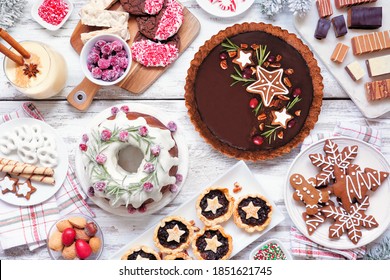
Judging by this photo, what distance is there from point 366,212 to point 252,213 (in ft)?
1.70

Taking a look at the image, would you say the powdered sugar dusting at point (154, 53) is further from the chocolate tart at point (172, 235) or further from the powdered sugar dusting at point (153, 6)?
the chocolate tart at point (172, 235)

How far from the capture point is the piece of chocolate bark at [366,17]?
8.20 feet

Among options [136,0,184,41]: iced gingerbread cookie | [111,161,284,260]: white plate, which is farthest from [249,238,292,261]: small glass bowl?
[136,0,184,41]: iced gingerbread cookie

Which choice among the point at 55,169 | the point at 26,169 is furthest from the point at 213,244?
the point at 26,169

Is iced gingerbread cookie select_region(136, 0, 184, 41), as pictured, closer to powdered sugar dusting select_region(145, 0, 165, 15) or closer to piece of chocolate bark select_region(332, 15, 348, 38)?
powdered sugar dusting select_region(145, 0, 165, 15)

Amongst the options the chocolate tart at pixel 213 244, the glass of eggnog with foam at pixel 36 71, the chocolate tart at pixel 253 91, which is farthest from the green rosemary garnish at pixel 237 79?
the glass of eggnog with foam at pixel 36 71

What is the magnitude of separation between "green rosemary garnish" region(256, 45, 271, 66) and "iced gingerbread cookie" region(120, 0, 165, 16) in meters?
0.48

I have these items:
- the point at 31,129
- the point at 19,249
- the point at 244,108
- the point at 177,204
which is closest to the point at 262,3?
the point at 244,108

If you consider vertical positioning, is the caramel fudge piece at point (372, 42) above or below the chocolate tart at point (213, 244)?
above

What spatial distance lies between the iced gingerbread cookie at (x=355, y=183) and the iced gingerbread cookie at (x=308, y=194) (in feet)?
0.23

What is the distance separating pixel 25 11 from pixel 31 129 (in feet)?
1.83

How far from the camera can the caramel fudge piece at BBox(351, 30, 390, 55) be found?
250 cm

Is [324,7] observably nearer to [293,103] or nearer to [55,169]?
[293,103]
